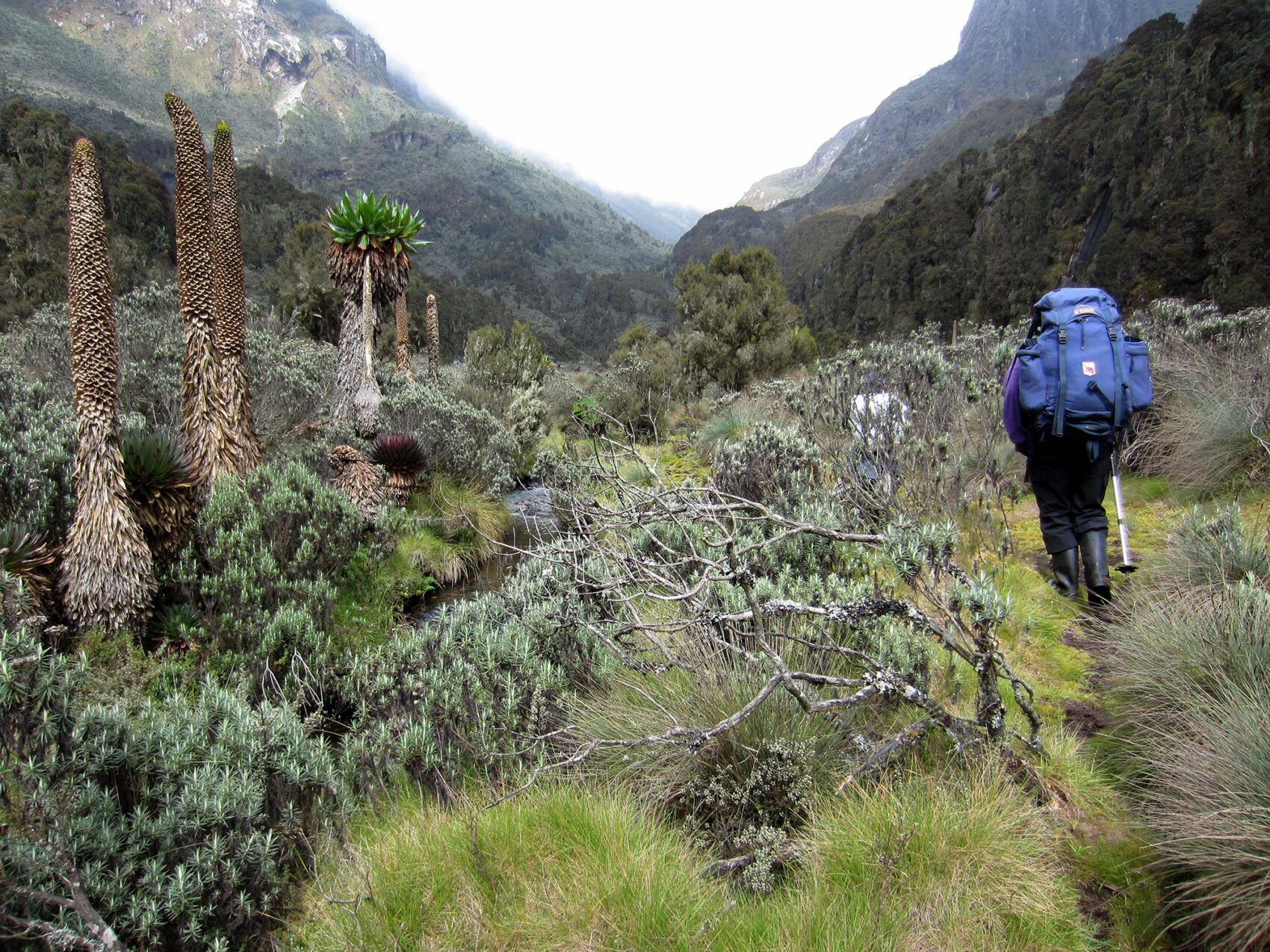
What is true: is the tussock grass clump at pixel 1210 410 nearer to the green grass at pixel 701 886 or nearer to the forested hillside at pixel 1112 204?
the green grass at pixel 701 886

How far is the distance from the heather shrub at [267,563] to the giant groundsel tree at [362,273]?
4.54 meters

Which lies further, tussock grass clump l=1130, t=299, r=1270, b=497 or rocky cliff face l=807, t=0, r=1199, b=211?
rocky cliff face l=807, t=0, r=1199, b=211

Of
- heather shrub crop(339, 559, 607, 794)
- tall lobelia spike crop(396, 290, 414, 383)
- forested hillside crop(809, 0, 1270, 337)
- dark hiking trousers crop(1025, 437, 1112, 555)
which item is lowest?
heather shrub crop(339, 559, 607, 794)

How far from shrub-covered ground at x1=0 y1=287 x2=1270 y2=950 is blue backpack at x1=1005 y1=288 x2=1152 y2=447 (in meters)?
0.77

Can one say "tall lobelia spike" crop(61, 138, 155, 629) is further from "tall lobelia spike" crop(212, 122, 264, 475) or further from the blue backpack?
the blue backpack

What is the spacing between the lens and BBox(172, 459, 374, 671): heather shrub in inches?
169

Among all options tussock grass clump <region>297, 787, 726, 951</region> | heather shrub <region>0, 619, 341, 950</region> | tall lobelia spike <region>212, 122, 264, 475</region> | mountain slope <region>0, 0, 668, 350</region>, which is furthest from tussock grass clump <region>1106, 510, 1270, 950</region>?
mountain slope <region>0, 0, 668, 350</region>

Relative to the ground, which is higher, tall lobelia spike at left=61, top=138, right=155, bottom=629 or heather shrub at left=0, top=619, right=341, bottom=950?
tall lobelia spike at left=61, top=138, right=155, bottom=629

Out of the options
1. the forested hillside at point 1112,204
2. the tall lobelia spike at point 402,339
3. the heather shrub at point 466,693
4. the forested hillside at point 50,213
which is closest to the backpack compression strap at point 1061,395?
the heather shrub at point 466,693

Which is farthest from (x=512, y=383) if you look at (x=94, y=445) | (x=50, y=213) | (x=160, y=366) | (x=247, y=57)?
(x=247, y=57)

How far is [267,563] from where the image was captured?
449 cm

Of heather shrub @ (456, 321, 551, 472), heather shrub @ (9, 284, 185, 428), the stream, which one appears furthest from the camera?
heather shrub @ (456, 321, 551, 472)

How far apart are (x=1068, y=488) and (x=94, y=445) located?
20.2ft

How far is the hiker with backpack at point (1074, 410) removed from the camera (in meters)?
3.23
